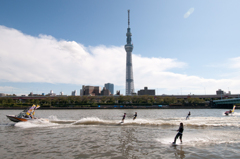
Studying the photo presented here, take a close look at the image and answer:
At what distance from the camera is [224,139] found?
19.8 meters

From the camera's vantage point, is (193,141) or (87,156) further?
(193,141)

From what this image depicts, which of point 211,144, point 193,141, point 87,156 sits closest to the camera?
point 87,156

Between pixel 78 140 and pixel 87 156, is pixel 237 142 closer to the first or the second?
pixel 87 156

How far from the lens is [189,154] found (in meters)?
14.8

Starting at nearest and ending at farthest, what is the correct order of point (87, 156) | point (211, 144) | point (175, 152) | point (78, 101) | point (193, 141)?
point (87, 156), point (175, 152), point (211, 144), point (193, 141), point (78, 101)

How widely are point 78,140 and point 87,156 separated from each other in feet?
19.0

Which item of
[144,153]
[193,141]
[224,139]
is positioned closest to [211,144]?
[193,141]

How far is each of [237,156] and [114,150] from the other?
33.9ft

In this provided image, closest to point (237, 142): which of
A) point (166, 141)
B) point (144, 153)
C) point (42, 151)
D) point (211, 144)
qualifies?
point (211, 144)

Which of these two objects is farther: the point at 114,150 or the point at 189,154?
the point at 114,150

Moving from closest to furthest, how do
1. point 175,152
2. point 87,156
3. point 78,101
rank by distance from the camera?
point 87,156
point 175,152
point 78,101

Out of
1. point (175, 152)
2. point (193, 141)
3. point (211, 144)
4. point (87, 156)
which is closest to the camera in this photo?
point (87, 156)

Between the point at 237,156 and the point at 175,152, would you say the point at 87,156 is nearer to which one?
the point at 175,152

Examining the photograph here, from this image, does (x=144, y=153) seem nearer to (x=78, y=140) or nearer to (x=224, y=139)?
(x=78, y=140)
